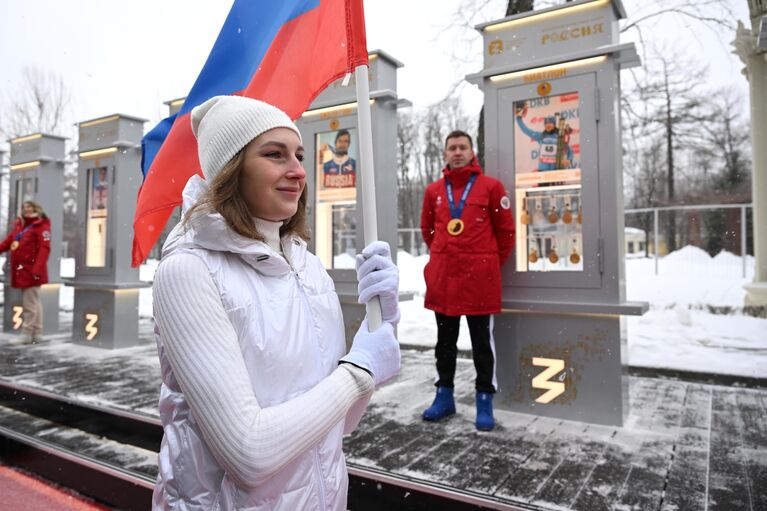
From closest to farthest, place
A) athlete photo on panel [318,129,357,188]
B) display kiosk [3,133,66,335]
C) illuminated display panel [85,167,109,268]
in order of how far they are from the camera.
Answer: athlete photo on panel [318,129,357,188]
illuminated display panel [85,167,109,268]
display kiosk [3,133,66,335]

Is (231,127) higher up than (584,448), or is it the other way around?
(231,127)

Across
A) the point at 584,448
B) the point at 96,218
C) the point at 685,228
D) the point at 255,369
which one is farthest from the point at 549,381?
the point at 685,228

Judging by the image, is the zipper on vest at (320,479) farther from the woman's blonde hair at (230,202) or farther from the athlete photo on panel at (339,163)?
the athlete photo on panel at (339,163)

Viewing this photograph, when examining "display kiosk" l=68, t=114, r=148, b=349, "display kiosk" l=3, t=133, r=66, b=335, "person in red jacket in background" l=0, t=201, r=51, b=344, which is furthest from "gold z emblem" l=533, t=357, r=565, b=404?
"display kiosk" l=3, t=133, r=66, b=335

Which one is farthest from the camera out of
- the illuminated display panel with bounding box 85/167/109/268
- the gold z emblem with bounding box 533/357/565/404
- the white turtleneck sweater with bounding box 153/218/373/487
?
the illuminated display panel with bounding box 85/167/109/268

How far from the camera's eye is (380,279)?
145 centimetres

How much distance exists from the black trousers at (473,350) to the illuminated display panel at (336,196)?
1967 millimetres

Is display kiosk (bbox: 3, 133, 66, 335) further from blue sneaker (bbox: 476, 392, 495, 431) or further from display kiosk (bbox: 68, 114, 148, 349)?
blue sneaker (bbox: 476, 392, 495, 431)

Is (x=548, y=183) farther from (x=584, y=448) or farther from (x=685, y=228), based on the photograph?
(x=685, y=228)

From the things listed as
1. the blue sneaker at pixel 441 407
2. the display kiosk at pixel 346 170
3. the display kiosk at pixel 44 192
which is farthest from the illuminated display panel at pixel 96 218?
the blue sneaker at pixel 441 407

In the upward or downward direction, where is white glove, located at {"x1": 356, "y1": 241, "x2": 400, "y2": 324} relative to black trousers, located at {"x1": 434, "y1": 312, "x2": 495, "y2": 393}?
upward

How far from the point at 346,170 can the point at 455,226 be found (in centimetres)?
204

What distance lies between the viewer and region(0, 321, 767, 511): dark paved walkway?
9.68ft

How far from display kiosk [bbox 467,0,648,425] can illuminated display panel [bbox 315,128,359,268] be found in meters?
1.68
